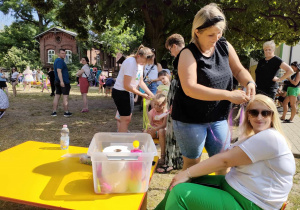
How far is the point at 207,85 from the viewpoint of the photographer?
1.72 meters

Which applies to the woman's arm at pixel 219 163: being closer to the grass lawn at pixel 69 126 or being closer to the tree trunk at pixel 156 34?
the grass lawn at pixel 69 126

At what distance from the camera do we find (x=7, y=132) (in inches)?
208

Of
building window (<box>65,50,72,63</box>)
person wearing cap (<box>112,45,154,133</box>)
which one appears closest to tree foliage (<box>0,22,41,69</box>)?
building window (<box>65,50,72,63</box>)

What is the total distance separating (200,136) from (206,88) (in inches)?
16.2

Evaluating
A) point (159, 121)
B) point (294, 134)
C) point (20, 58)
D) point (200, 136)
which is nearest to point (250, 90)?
point (200, 136)

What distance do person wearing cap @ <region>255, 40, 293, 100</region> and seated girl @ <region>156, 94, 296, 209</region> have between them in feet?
9.88

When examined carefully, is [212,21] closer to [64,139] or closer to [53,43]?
[64,139]

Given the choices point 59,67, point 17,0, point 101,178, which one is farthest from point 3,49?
point 101,178

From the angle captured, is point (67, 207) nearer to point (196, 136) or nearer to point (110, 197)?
point (110, 197)

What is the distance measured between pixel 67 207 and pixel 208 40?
4.98 feet

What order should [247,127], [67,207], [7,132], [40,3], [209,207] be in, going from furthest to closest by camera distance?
[40,3], [7,132], [247,127], [67,207], [209,207]

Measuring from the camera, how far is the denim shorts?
1785 millimetres

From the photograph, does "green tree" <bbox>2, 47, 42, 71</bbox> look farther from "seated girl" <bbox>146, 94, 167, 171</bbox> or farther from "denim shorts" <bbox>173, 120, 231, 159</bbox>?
"denim shorts" <bbox>173, 120, 231, 159</bbox>

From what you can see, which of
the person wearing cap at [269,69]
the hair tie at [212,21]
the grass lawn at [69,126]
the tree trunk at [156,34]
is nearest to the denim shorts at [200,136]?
the hair tie at [212,21]
